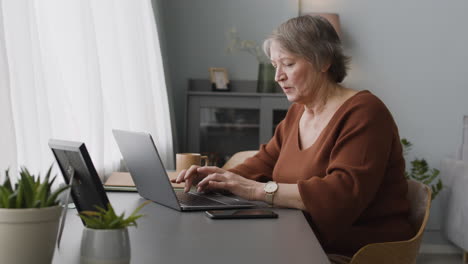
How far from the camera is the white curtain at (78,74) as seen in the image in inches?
71.3

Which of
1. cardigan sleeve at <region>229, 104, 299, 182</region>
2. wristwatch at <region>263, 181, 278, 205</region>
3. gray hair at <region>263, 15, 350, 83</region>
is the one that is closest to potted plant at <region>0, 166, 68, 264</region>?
wristwatch at <region>263, 181, 278, 205</region>

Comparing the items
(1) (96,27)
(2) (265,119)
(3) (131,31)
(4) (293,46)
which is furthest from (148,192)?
(2) (265,119)

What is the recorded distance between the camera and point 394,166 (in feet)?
6.64

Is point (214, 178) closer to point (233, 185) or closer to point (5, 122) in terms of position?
point (233, 185)

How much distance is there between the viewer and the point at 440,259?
15.5 ft

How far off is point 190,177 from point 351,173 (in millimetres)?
526

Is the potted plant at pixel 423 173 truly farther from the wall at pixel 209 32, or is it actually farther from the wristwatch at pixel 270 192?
the wristwatch at pixel 270 192

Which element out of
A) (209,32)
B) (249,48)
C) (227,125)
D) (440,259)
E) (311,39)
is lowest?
(440,259)

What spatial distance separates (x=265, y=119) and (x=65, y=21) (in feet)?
8.18

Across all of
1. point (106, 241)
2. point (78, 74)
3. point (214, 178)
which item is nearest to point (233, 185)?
point (214, 178)

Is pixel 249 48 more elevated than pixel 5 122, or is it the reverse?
pixel 5 122

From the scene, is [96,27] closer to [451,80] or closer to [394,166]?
[394,166]

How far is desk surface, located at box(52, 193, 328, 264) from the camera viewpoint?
1.18m

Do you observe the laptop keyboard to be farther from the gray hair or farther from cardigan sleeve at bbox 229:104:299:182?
the gray hair
